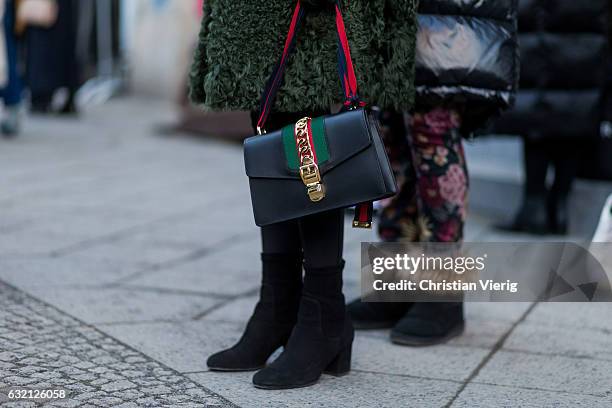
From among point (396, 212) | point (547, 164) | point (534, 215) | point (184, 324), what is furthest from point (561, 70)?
point (184, 324)

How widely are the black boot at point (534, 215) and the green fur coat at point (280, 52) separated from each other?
7.29ft

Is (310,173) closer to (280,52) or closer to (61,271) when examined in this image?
(280,52)

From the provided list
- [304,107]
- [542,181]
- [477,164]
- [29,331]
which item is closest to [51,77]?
[477,164]

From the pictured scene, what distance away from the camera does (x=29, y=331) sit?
282 cm

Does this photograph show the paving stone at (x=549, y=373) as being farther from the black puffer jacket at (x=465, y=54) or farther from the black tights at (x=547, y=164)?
the black tights at (x=547, y=164)

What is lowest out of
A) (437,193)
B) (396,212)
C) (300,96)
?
(396,212)

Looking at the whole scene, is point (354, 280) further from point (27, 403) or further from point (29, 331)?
point (27, 403)

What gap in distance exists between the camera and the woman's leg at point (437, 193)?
2875mm

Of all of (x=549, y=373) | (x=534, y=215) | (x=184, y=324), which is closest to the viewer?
(x=549, y=373)

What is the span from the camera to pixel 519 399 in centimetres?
246

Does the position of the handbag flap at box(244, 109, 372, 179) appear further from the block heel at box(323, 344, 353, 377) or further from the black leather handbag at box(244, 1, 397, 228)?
the block heel at box(323, 344, 353, 377)

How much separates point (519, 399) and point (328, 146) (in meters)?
0.77

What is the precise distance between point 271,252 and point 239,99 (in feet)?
1.32

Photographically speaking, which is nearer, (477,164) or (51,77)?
(477,164)
